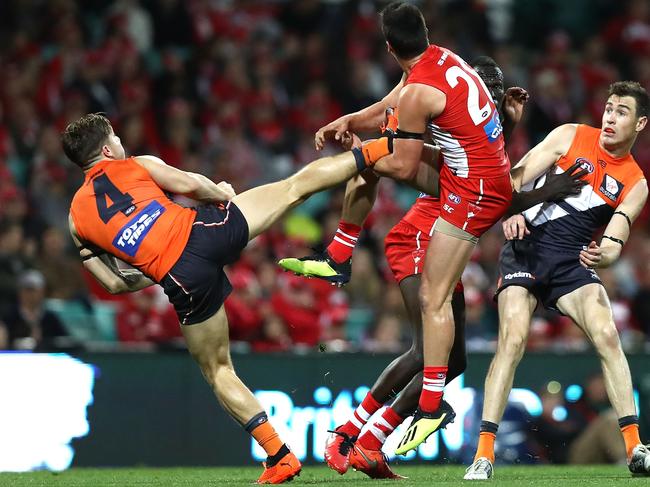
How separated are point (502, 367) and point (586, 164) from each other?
1538mm

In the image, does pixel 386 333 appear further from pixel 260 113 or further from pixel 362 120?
pixel 362 120

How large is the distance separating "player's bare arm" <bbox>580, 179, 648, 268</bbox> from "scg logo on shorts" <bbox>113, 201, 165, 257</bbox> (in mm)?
2822

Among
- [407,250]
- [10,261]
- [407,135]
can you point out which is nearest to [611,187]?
[407,250]

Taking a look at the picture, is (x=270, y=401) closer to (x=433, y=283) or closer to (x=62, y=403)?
(x=62, y=403)

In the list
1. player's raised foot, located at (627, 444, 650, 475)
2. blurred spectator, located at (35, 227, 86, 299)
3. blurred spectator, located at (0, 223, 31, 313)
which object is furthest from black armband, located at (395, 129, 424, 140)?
blurred spectator, located at (35, 227, 86, 299)

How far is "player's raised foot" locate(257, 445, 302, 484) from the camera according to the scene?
7.43 meters

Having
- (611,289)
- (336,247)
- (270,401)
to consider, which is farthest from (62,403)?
(611,289)

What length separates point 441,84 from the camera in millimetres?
7441

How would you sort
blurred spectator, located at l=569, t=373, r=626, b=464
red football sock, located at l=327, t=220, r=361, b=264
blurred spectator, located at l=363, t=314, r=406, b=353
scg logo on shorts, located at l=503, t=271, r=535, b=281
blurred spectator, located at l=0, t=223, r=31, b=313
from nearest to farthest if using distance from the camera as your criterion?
red football sock, located at l=327, t=220, r=361, b=264
scg logo on shorts, located at l=503, t=271, r=535, b=281
blurred spectator, located at l=569, t=373, r=626, b=464
blurred spectator, located at l=0, t=223, r=31, b=313
blurred spectator, located at l=363, t=314, r=406, b=353

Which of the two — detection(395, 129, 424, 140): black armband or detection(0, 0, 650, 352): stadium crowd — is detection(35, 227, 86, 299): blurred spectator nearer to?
detection(0, 0, 650, 352): stadium crowd

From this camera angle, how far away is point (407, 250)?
27.8 ft

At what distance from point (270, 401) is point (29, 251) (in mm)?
3033

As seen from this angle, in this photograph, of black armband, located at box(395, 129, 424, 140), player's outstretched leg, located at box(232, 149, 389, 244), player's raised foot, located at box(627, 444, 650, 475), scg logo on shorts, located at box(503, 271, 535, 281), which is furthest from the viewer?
scg logo on shorts, located at box(503, 271, 535, 281)

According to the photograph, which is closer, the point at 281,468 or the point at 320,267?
the point at 281,468
